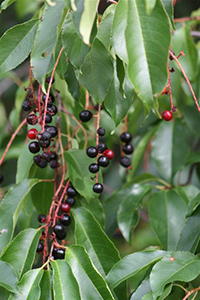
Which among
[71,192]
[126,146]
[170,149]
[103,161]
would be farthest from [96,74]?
[170,149]

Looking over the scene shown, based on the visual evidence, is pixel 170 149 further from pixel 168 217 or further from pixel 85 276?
pixel 85 276

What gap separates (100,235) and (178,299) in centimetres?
22

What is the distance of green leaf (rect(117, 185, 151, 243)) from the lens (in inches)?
54.2

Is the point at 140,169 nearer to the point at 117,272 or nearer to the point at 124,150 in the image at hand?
the point at 124,150

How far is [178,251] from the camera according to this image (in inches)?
39.5

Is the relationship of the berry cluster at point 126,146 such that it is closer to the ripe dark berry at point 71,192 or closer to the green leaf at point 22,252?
the ripe dark berry at point 71,192

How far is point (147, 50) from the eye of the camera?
2.71 ft

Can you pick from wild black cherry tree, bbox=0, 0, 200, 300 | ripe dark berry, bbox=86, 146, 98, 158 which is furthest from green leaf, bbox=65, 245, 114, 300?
ripe dark berry, bbox=86, 146, 98, 158

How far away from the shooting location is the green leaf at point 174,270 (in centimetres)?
91

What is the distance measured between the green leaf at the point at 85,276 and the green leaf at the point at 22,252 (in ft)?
0.26

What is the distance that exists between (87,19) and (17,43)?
290mm

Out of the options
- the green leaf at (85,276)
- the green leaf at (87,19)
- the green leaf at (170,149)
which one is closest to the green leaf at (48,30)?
the green leaf at (87,19)

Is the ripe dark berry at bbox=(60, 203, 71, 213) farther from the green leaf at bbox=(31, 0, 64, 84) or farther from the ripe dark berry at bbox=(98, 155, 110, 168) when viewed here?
the green leaf at bbox=(31, 0, 64, 84)

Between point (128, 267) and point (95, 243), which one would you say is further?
point (95, 243)
